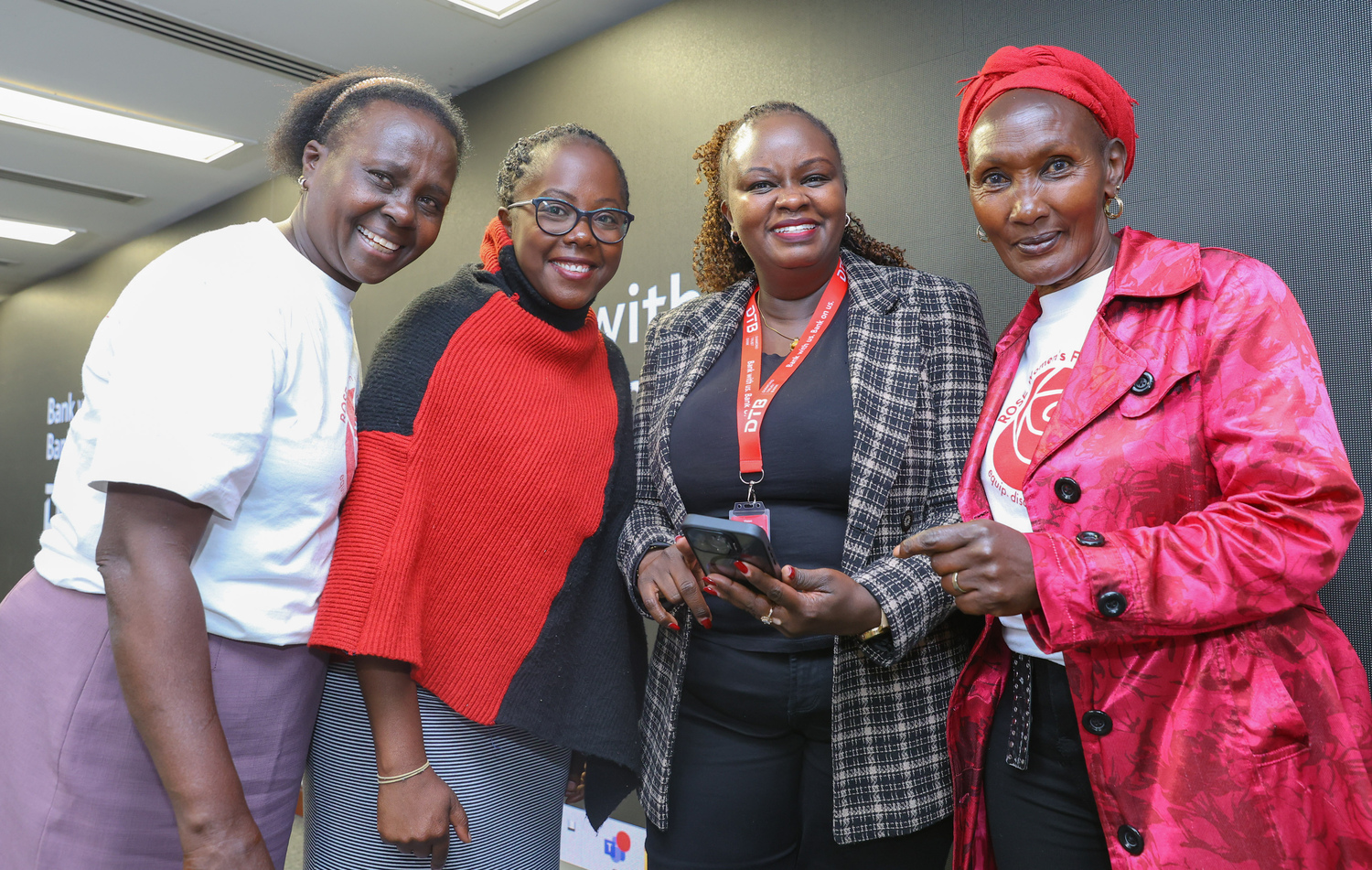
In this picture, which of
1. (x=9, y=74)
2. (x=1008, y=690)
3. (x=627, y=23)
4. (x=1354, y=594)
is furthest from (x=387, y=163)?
(x=9, y=74)

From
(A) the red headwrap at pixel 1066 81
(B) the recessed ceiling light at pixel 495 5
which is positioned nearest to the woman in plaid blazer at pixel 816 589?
(A) the red headwrap at pixel 1066 81

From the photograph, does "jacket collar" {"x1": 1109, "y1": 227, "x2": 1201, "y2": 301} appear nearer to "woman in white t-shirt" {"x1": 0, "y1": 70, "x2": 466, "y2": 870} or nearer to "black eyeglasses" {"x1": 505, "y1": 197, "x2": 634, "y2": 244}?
"black eyeglasses" {"x1": 505, "y1": 197, "x2": 634, "y2": 244}

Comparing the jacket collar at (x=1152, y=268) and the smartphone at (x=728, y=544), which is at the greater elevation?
the jacket collar at (x=1152, y=268)

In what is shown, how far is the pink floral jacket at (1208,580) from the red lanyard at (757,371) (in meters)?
0.53

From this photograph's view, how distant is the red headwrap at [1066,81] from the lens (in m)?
1.33

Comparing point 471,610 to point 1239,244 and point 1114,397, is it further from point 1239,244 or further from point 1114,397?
point 1239,244

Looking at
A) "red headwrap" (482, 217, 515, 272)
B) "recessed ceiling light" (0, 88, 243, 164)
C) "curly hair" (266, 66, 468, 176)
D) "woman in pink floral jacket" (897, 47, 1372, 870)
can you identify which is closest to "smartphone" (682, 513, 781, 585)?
"woman in pink floral jacket" (897, 47, 1372, 870)

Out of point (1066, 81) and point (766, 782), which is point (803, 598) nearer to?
point (766, 782)

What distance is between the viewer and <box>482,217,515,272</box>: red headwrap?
162 cm

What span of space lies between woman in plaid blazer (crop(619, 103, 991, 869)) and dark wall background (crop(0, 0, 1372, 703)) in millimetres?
845

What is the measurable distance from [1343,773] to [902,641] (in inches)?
23.0

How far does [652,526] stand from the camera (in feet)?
5.50

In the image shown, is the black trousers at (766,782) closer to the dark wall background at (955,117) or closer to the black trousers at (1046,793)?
the black trousers at (1046,793)

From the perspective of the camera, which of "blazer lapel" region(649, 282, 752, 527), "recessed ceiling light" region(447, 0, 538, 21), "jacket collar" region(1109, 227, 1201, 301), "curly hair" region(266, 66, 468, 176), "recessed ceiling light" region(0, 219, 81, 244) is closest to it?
"jacket collar" region(1109, 227, 1201, 301)
